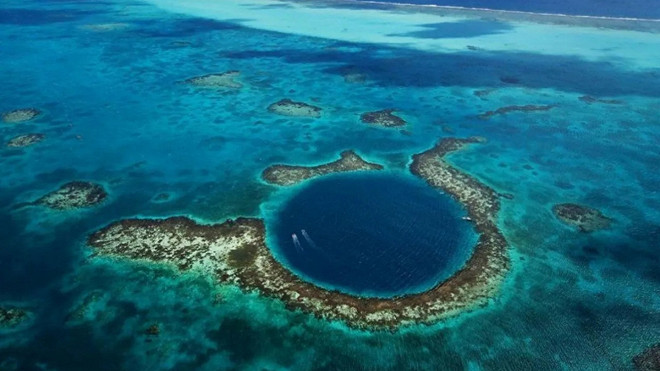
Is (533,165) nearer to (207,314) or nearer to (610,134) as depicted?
(610,134)

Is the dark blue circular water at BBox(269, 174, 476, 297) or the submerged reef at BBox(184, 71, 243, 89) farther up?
the submerged reef at BBox(184, 71, 243, 89)

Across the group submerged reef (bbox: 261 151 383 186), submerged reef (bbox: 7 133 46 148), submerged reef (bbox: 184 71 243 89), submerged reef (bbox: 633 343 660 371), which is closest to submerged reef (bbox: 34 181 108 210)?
submerged reef (bbox: 7 133 46 148)

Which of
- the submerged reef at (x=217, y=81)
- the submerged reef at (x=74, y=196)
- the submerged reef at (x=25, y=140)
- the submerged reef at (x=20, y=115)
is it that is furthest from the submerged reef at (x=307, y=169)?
the submerged reef at (x=20, y=115)

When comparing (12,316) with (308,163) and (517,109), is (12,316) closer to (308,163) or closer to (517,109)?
(308,163)

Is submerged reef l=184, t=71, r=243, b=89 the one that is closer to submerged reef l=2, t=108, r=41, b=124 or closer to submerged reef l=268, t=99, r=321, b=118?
submerged reef l=268, t=99, r=321, b=118

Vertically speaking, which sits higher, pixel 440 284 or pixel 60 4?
pixel 60 4

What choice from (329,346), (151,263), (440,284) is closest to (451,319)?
(440,284)
